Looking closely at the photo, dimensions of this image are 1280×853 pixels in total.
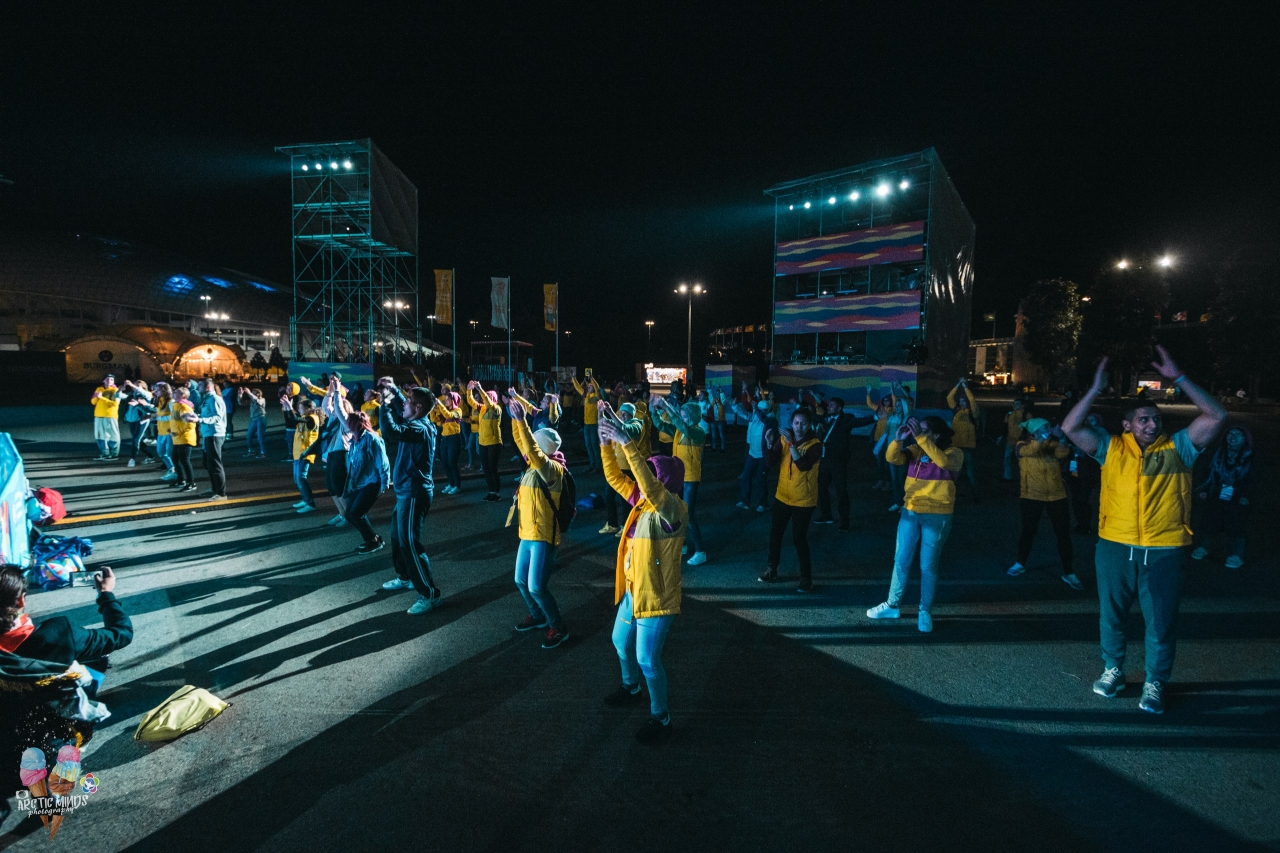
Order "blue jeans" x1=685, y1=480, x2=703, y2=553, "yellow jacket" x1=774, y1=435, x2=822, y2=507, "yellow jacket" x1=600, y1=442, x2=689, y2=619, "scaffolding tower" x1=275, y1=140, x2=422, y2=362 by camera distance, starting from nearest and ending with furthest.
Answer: "yellow jacket" x1=600, y1=442, x2=689, y2=619 → "yellow jacket" x1=774, y1=435, x2=822, y2=507 → "blue jeans" x1=685, y1=480, x2=703, y2=553 → "scaffolding tower" x1=275, y1=140, x2=422, y2=362

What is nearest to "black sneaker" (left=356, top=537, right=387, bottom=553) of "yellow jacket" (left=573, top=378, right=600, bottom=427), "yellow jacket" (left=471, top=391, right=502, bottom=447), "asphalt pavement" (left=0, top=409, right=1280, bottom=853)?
"asphalt pavement" (left=0, top=409, right=1280, bottom=853)

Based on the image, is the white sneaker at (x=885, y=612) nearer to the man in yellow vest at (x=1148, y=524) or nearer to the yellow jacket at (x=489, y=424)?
the man in yellow vest at (x=1148, y=524)

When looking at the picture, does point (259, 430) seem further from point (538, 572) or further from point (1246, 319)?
point (1246, 319)

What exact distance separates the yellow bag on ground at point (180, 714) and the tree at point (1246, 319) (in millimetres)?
52156

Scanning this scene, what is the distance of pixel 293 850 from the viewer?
2639 millimetres

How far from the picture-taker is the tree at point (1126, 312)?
140 feet

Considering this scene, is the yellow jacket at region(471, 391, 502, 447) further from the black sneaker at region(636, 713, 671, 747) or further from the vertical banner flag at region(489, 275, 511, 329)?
the vertical banner flag at region(489, 275, 511, 329)

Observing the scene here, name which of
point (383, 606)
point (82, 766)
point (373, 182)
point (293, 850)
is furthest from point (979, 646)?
point (373, 182)

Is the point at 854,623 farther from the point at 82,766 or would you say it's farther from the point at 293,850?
the point at 82,766

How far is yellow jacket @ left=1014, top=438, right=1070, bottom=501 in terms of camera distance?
612cm

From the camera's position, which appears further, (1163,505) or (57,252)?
(57,252)

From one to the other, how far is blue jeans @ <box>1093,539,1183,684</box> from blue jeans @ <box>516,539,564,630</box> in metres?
3.77

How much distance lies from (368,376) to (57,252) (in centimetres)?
5656

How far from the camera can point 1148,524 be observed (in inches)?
149
